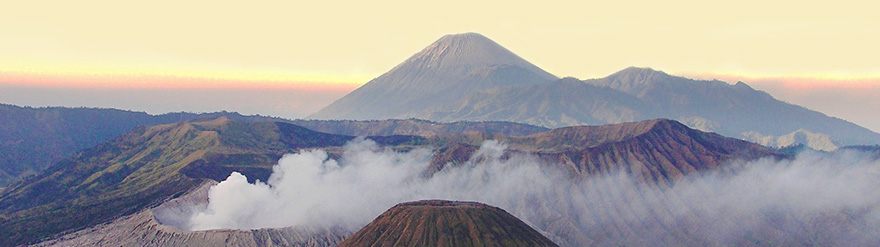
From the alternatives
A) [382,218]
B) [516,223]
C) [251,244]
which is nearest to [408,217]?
[382,218]

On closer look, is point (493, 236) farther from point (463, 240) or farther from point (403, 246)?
point (403, 246)

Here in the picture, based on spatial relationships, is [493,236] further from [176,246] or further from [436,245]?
[176,246]

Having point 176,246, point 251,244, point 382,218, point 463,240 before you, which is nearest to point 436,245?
point 463,240

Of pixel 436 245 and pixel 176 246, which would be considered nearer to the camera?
pixel 436 245

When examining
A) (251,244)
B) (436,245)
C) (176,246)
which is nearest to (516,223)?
(436,245)

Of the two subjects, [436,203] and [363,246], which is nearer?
[363,246]

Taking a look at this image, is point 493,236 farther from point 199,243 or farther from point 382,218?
point 199,243
